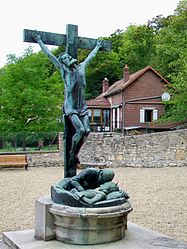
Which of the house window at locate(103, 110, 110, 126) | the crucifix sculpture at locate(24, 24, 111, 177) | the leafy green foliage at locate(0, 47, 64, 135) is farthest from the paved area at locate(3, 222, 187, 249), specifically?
the house window at locate(103, 110, 110, 126)

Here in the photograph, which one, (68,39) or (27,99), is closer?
(68,39)

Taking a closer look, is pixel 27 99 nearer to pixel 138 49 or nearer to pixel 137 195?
pixel 137 195

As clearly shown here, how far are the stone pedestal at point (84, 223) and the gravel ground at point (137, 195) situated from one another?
2.04 meters

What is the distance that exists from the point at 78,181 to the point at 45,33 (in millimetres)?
2202

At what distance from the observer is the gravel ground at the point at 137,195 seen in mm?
7824

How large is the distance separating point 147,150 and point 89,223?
14211mm

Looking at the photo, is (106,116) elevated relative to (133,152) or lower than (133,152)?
elevated

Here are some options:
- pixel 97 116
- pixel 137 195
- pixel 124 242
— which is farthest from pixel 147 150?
pixel 97 116

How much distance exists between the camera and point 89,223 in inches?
192

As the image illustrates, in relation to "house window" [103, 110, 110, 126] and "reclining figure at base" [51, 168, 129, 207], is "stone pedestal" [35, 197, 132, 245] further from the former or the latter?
"house window" [103, 110, 110, 126]

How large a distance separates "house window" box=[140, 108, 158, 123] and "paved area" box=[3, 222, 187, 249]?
29523 mm

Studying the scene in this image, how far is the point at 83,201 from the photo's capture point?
493cm

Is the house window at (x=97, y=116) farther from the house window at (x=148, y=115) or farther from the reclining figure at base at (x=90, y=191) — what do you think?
the reclining figure at base at (x=90, y=191)

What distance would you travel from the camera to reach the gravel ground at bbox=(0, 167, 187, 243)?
7824 mm
